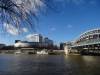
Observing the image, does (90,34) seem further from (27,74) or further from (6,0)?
(6,0)

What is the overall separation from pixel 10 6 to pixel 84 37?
150129mm

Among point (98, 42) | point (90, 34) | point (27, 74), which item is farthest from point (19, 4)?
point (90, 34)

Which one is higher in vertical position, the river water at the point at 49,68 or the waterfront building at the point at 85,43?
the waterfront building at the point at 85,43

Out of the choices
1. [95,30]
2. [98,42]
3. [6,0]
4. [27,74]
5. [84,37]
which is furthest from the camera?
[84,37]

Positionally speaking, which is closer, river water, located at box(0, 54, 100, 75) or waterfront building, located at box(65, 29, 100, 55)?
river water, located at box(0, 54, 100, 75)

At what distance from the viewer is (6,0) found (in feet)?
32.2

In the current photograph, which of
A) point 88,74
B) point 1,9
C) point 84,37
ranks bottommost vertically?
point 88,74

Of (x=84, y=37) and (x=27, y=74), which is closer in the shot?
(x=27, y=74)

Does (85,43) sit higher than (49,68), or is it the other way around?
(85,43)

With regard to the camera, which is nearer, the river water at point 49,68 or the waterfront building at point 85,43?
the river water at point 49,68

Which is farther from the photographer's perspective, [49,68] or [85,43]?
[85,43]

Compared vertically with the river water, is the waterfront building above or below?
above

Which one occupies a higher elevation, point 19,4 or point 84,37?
point 84,37

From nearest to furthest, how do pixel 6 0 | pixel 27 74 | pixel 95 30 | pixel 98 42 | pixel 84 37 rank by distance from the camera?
pixel 6 0, pixel 27 74, pixel 98 42, pixel 95 30, pixel 84 37
